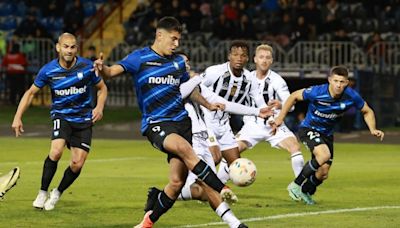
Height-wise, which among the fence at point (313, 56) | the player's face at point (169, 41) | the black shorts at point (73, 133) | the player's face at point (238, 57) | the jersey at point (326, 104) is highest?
the player's face at point (169, 41)

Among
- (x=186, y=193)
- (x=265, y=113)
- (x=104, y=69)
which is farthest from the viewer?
(x=186, y=193)

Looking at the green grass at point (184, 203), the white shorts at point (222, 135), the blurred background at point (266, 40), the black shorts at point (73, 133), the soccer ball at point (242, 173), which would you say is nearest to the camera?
the soccer ball at point (242, 173)

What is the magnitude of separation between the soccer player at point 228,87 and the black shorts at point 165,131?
3.63 metres

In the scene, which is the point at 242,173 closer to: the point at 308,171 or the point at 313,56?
the point at 308,171

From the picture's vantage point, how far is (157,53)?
12.4m

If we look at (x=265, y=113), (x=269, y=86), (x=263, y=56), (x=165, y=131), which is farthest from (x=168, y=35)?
(x=269, y=86)

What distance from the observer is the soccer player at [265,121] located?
Result: 680 inches

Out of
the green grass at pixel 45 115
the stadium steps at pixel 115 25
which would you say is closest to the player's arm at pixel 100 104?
the green grass at pixel 45 115

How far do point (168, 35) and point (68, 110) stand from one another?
3.12 m

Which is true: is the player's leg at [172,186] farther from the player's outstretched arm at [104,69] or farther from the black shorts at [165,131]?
the player's outstretched arm at [104,69]

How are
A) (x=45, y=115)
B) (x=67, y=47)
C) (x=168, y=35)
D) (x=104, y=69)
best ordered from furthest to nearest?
(x=45, y=115) → (x=67, y=47) → (x=168, y=35) → (x=104, y=69)

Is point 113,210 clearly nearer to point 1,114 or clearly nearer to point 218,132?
point 218,132

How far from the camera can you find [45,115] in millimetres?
35031

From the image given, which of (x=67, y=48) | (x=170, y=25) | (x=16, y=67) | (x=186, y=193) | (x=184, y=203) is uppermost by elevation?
(x=170, y=25)
